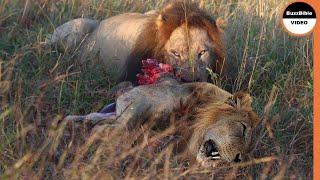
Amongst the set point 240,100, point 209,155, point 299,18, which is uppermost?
point 299,18

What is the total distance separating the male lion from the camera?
4.38 metres

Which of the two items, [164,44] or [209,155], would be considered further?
[164,44]

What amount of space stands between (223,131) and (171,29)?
1529 mm

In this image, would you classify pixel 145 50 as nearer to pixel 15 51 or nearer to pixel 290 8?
pixel 15 51

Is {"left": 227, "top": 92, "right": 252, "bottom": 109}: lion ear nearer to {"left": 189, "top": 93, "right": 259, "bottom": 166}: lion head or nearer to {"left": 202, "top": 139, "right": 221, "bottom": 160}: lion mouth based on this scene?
{"left": 189, "top": 93, "right": 259, "bottom": 166}: lion head

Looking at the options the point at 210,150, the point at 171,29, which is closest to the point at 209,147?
the point at 210,150

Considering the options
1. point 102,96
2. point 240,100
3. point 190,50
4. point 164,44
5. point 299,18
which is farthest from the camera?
point 164,44

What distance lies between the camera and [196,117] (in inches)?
132

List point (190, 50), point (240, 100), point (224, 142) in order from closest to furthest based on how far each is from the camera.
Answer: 1. point (224, 142)
2. point (240, 100)
3. point (190, 50)

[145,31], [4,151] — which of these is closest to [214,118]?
[4,151]

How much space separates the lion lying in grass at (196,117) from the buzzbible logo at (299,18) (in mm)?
418

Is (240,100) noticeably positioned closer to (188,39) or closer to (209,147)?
(209,147)

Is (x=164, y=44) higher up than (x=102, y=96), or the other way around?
(x=164, y=44)

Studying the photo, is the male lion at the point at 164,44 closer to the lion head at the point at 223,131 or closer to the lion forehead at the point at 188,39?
the lion forehead at the point at 188,39
